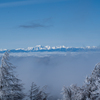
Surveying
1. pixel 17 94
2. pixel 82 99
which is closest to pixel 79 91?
pixel 82 99

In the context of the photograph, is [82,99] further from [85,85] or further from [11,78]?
[11,78]

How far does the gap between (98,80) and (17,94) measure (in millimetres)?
8965

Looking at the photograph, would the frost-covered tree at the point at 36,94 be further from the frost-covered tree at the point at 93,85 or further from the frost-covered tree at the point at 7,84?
the frost-covered tree at the point at 93,85

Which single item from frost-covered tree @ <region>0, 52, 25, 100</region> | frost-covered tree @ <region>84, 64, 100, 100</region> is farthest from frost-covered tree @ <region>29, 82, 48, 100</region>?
frost-covered tree @ <region>84, 64, 100, 100</region>

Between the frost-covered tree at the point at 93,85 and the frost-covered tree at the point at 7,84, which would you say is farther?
the frost-covered tree at the point at 7,84

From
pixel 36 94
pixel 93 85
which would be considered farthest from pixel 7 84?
pixel 93 85

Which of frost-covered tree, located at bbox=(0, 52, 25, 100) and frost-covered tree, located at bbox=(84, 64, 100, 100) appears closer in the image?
frost-covered tree, located at bbox=(84, 64, 100, 100)

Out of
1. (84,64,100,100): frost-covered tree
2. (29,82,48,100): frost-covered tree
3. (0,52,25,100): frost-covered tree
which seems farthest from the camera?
(29,82,48,100): frost-covered tree

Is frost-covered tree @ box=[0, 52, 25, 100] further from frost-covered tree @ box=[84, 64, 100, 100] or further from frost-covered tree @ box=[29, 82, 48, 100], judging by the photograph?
frost-covered tree @ box=[84, 64, 100, 100]

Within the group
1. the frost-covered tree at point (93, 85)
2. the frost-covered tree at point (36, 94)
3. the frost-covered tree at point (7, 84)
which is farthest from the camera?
the frost-covered tree at point (36, 94)

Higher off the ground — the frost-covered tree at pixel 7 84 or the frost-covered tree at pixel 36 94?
the frost-covered tree at pixel 7 84

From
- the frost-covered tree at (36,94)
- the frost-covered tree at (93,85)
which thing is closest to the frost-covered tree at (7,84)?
the frost-covered tree at (36,94)

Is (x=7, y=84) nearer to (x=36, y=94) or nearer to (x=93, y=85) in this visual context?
(x=36, y=94)

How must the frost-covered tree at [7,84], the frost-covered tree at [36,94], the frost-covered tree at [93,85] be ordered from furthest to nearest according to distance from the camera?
the frost-covered tree at [36,94], the frost-covered tree at [7,84], the frost-covered tree at [93,85]
